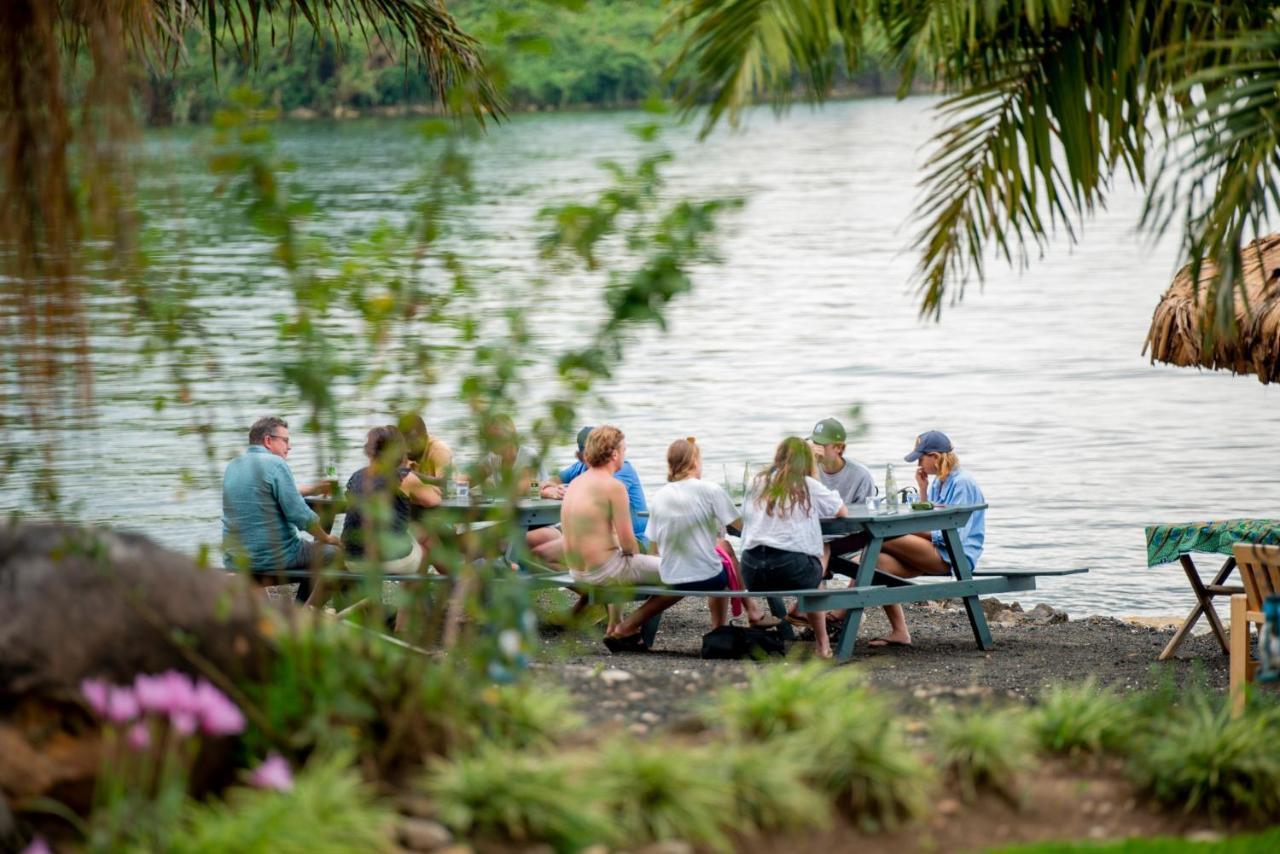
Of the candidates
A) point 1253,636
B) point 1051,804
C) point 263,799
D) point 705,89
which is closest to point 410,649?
point 263,799

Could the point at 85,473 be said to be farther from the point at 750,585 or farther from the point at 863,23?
the point at 863,23

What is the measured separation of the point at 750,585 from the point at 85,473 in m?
10.7

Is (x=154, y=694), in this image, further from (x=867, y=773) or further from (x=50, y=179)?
(x=50, y=179)

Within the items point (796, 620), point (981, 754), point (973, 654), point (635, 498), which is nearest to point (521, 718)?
point (981, 754)

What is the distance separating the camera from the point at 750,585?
32.4ft

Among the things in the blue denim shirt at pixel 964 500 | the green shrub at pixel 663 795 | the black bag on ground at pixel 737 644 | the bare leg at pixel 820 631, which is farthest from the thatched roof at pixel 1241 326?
the green shrub at pixel 663 795

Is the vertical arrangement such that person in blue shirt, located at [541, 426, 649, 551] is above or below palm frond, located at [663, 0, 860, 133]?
below

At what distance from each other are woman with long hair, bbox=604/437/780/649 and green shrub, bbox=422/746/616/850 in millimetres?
5088

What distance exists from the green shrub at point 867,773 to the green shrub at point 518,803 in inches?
29.2

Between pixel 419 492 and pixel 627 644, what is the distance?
5.13 feet

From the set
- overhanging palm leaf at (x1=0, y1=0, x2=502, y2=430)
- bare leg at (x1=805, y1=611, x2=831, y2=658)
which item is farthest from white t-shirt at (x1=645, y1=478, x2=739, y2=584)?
overhanging palm leaf at (x1=0, y1=0, x2=502, y2=430)

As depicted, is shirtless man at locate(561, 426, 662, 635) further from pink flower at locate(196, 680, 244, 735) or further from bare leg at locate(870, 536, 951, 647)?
pink flower at locate(196, 680, 244, 735)

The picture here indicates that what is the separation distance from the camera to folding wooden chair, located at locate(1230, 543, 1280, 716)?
8328mm

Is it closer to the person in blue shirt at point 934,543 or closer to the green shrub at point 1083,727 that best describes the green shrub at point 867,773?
the green shrub at point 1083,727
